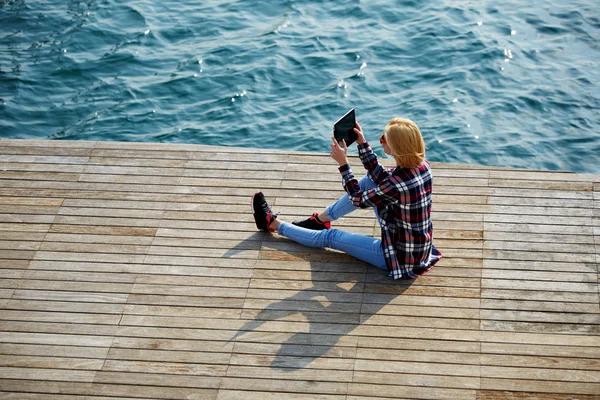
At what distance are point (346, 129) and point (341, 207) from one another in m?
0.62

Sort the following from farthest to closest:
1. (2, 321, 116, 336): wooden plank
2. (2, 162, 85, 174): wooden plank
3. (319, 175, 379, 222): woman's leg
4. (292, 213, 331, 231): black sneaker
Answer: (2, 162, 85, 174): wooden plank, (292, 213, 331, 231): black sneaker, (319, 175, 379, 222): woman's leg, (2, 321, 116, 336): wooden plank

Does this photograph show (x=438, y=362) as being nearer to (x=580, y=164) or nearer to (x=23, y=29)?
(x=580, y=164)

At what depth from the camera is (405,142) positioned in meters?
5.26

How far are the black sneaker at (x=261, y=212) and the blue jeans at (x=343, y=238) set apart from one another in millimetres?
109

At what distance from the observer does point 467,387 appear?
15.8 feet

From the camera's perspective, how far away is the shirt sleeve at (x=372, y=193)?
17.5ft

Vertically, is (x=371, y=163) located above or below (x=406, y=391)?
above

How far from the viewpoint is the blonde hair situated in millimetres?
5254

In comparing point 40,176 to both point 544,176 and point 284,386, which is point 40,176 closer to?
point 284,386

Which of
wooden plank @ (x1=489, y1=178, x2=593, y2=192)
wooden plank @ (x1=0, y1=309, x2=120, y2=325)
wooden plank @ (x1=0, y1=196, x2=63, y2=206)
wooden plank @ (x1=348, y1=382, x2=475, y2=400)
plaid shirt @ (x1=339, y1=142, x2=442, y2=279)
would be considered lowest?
wooden plank @ (x1=489, y1=178, x2=593, y2=192)

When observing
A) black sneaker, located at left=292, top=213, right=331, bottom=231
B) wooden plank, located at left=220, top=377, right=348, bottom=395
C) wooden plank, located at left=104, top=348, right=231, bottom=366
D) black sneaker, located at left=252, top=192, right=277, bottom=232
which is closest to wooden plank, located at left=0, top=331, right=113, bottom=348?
wooden plank, located at left=104, top=348, right=231, bottom=366

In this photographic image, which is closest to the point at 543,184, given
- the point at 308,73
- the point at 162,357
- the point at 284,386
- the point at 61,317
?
the point at 284,386

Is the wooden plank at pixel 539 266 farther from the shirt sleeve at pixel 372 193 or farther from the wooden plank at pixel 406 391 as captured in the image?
the wooden plank at pixel 406 391

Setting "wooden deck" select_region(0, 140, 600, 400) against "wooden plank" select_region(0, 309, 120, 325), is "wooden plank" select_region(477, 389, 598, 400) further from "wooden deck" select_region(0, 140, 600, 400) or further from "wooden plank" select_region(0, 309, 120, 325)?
Answer: "wooden plank" select_region(0, 309, 120, 325)
